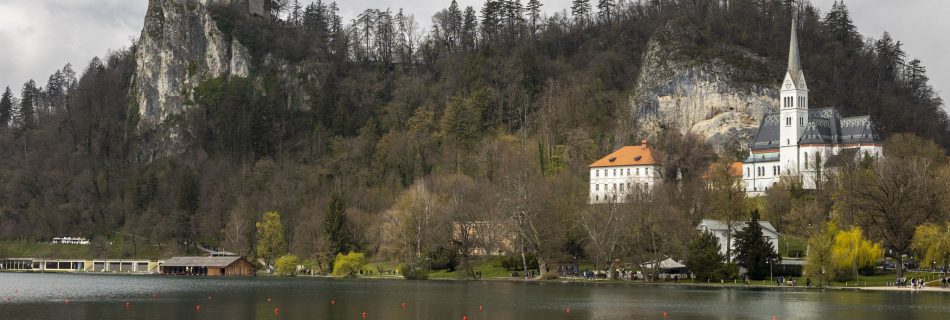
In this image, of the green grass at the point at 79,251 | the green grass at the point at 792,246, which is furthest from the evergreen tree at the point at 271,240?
the green grass at the point at 792,246

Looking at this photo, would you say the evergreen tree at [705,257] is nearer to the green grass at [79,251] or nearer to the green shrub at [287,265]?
the green shrub at [287,265]

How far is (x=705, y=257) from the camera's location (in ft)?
305

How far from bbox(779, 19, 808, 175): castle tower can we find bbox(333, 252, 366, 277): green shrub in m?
52.8

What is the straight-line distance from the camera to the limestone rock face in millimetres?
144625

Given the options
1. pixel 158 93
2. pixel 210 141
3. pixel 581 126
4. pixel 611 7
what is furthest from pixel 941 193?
pixel 158 93

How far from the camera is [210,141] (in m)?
186

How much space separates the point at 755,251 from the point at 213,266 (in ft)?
212

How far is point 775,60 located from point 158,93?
10873 centimetres

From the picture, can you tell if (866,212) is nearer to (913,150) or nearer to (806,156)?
(913,150)

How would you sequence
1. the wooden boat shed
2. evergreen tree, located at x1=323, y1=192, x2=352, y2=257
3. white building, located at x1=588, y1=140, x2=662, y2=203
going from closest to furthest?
evergreen tree, located at x1=323, y1=192, x2=352, y2=257, the wooden boat shed, white building, located at x1=588, y1=140, x2=662, y2=203

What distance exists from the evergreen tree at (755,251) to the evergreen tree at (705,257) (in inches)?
87.7

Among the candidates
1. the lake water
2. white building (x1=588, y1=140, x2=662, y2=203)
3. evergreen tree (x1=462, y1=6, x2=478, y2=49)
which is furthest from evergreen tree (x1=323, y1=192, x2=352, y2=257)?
evergreen tree (x1=462, y1=6, x2=478, y2=49)

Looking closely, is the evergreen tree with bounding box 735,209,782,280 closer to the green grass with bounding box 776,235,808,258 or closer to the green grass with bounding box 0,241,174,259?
the green grass with bounding box 776,235,808,258

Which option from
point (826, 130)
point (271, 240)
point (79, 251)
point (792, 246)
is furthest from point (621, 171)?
point (79, 251)
